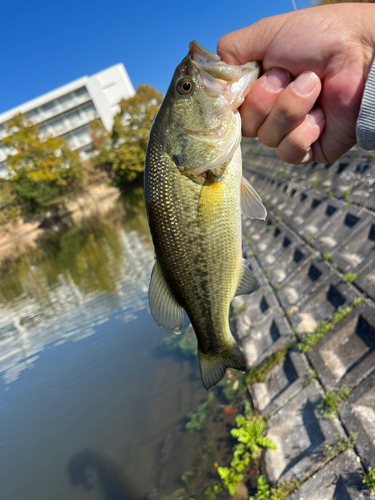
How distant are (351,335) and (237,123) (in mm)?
3568

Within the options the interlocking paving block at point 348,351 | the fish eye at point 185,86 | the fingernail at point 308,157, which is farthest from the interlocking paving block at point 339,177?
the fish eye at point 185,86

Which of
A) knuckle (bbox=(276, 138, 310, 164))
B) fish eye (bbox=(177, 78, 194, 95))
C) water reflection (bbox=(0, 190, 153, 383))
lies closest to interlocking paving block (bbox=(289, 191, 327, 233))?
knuckle (bbox=(276, 138, 310, 164))

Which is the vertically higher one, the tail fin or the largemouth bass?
the largemouth bass

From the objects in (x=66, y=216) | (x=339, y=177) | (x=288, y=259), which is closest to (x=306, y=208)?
(x=339, y=177)

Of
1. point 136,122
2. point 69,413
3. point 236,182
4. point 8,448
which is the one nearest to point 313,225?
point 236,182

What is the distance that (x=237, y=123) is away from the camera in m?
2.30

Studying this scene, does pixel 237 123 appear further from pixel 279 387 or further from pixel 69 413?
pixel 69 413

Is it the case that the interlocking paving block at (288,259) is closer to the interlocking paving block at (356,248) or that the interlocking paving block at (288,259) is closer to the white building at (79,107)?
the interlocking paving block at (356,248)

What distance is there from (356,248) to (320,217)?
75.8 inches

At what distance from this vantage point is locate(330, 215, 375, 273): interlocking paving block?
547 cm

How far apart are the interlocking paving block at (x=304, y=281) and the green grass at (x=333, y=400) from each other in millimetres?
2010

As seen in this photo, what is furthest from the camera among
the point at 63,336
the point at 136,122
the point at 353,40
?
the point at 136,122

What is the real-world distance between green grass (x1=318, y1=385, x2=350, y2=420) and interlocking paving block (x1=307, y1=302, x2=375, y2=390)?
0.32 feet

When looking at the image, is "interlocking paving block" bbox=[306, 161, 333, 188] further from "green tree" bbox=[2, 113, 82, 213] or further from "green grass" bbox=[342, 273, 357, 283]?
"green tree" bbox=[2, 113, 82, 213]
